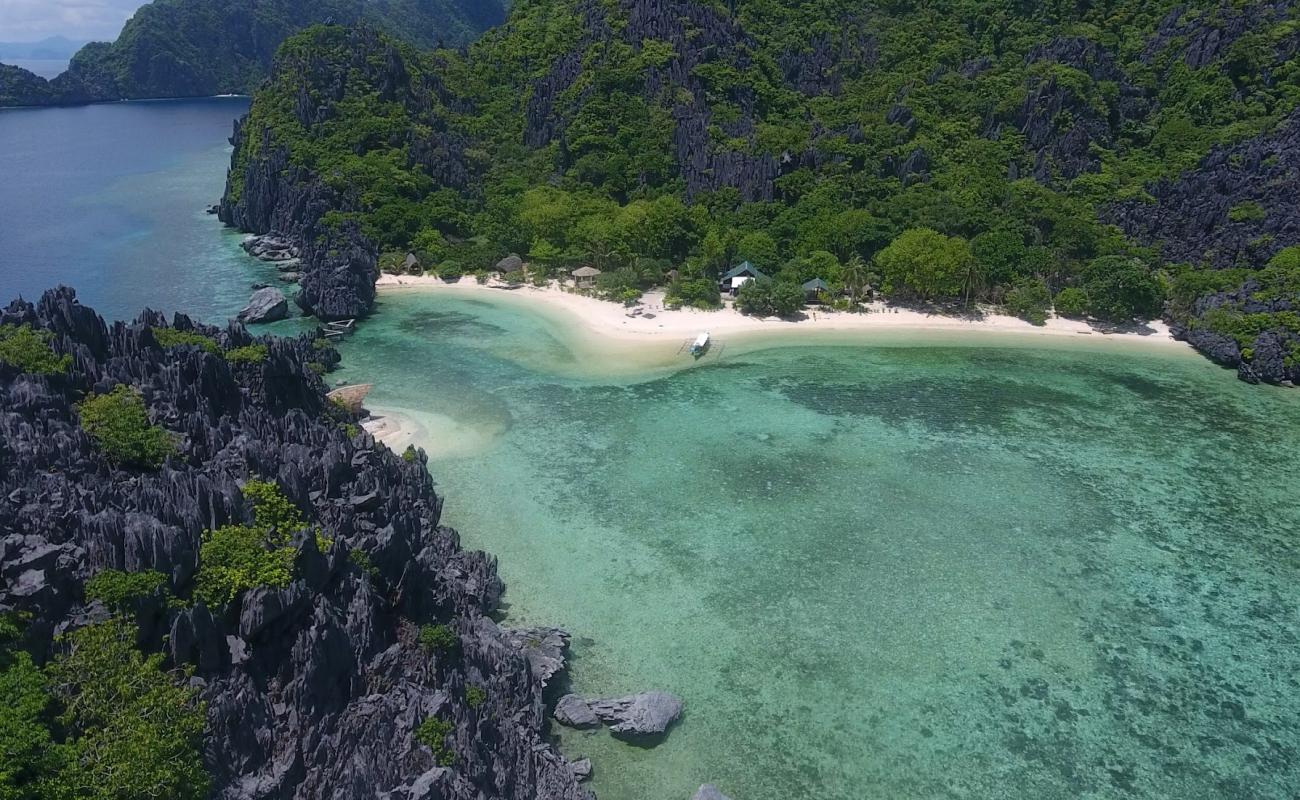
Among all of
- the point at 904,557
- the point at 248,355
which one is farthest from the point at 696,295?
the point at 248,355

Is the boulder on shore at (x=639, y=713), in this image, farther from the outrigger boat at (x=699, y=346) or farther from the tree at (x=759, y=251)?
the tree at (x=759, y=251)

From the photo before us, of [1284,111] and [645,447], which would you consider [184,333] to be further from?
[1284,111]

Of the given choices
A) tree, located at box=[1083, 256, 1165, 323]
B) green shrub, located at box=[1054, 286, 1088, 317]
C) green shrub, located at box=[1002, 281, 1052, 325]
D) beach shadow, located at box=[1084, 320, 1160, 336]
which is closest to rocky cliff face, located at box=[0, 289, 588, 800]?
green shrub, located at box=[1002, 281, 1052, 325]

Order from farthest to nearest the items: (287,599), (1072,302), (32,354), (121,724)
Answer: (1072,302), (32,354), (287,599), (121,724)

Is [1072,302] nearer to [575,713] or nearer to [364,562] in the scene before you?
[575,713]

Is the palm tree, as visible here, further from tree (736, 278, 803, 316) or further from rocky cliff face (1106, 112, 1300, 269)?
rocky cliff face (1106, 112, 1300, 269)

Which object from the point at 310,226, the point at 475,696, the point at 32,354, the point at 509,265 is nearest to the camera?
the point at 475,696
